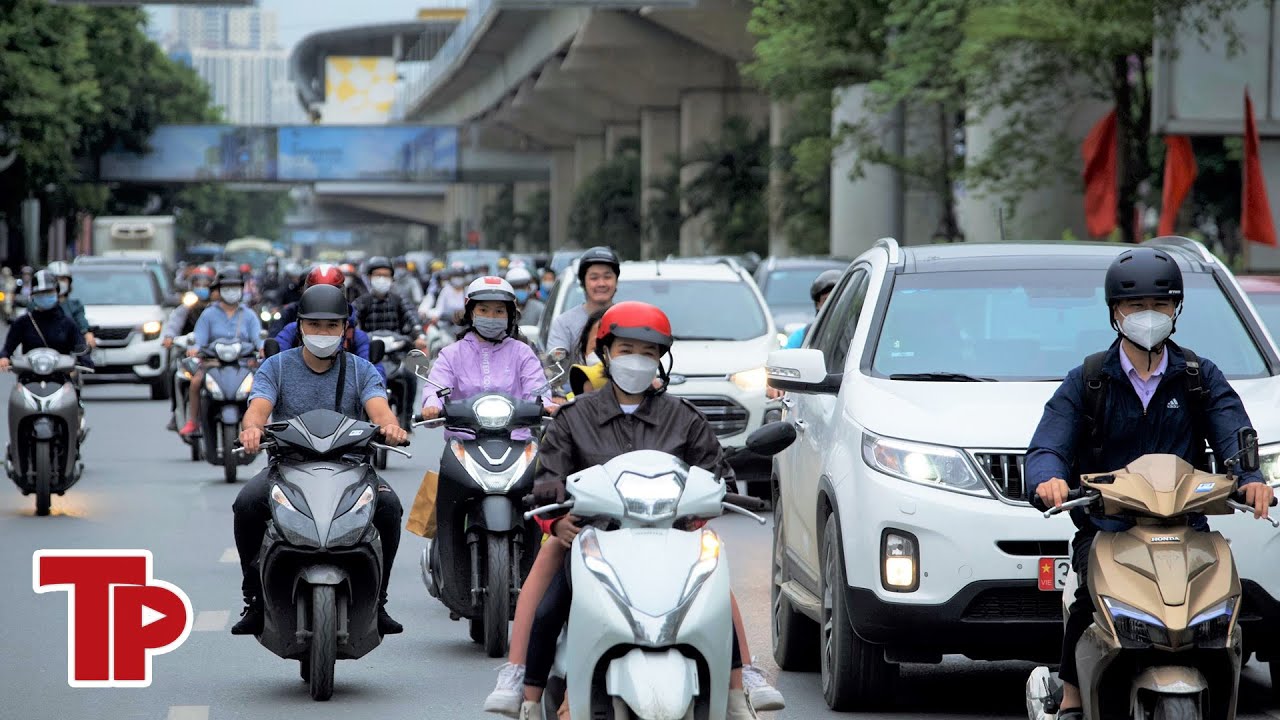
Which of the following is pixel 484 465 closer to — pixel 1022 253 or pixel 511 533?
pixel 511 533

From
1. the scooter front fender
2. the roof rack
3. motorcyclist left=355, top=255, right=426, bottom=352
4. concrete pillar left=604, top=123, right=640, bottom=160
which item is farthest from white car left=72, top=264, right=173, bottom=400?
concrete pillar left=604, top=123, right=640, bottom=160

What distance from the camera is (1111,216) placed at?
29.6 meters

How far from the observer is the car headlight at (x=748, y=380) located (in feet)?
53.8

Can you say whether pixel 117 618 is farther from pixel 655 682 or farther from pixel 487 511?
pixel 655 682

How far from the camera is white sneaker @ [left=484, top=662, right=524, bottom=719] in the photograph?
21.0 ft

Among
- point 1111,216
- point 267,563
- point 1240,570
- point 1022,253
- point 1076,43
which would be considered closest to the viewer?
point 1240,570

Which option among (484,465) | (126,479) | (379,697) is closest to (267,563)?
(379,697)

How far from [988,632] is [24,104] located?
48.6 metres

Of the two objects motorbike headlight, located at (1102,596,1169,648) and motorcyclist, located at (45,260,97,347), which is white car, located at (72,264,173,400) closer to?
Result: motorcyclist, located at (45,260,97,347)

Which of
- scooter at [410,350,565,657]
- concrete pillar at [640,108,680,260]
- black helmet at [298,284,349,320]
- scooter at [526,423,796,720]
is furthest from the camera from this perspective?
concrete pillar at [640,108,680,260]

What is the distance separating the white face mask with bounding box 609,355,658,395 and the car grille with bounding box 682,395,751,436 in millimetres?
9806

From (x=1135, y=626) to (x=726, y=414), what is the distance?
35.1 feet

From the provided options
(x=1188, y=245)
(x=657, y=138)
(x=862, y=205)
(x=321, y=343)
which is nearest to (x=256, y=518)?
(x=321, y=343)

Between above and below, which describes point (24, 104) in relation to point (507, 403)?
above
